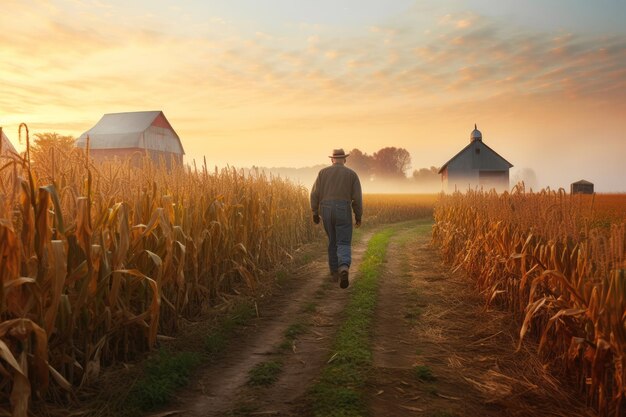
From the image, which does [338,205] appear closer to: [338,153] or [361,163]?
[338,153]

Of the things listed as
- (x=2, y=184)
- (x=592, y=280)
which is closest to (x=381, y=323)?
(x=592, y=280)

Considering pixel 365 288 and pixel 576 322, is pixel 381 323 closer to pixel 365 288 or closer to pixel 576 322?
pixel 365 288

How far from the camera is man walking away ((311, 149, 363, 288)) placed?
9.89 m

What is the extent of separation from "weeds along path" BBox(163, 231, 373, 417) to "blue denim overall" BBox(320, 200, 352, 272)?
3.37 ft

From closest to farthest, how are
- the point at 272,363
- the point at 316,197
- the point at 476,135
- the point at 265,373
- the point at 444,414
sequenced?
the point at 444,414
the point at 265,373
the point at 272,363
the point at 316,197
the point at 476,135

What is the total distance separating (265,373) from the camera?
17.0 feet

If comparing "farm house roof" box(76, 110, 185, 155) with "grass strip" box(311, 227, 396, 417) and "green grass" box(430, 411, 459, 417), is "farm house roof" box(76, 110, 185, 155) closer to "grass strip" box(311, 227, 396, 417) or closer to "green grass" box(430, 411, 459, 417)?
"grass strip" box(311, 227, 396, 417)

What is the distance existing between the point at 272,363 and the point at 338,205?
5.03 metres

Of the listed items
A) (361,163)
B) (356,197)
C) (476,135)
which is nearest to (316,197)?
(356,197)

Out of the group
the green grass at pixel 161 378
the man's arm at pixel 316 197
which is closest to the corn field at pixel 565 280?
the man's arm at pixel 316 197

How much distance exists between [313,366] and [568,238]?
3.77 meters

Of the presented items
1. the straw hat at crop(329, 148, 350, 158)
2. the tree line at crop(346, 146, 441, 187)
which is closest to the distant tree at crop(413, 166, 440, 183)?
the tree line at crop(346, 146, 441, 187)

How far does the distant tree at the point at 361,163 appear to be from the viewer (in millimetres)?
122938

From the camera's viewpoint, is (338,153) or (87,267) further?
(338,153)
